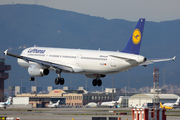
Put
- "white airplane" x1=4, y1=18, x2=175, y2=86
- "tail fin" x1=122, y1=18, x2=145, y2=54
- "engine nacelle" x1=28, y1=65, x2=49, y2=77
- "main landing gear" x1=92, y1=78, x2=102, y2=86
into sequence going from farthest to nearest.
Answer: "main landing gear" x1=92, y1=78, x2=102, y2=86 < "engine nacelle" x1=28, y1=65, x2=49, y2=77 < "tail fin" x1=122, y1=18, x2=145, y2=54 < "white airplane" x1=4, y1=18, x2=175, y2=86

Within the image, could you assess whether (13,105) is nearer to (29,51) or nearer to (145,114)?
(29,51)

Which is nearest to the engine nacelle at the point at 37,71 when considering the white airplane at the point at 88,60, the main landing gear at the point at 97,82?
the white airplane at the point at 88,60

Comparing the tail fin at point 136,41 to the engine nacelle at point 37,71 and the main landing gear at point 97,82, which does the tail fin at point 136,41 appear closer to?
the main landing gear at point 97,82

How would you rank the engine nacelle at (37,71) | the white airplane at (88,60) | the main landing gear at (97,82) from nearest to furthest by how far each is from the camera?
the white airplane at (88,60) → the engine nacelle at (37,71) → the main landing gear at (97,82)

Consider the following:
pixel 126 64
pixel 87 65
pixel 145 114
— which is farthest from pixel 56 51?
pixel 145 114

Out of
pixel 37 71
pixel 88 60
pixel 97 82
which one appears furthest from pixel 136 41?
pixel 37 71

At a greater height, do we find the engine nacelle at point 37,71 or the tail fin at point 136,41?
the tail fin at point 136,41

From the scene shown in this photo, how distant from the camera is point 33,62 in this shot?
7500 centimetres

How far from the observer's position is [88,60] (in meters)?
68.9

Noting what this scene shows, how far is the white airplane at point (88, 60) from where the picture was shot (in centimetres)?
6588

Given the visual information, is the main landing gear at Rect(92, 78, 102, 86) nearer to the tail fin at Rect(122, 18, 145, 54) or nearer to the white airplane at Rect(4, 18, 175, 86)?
the white airplane at Rect(4, 18, 175, 86)

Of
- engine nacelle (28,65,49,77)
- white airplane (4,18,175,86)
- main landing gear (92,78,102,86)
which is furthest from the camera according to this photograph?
main landing gear (92,78,102,86)

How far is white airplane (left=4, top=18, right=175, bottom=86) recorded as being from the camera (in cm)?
6588

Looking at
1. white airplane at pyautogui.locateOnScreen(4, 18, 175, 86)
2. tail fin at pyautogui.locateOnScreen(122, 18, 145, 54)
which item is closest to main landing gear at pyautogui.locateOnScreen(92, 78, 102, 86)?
white airplane at pyautogui.locateOnScreen(4, 18, 175, 86)
